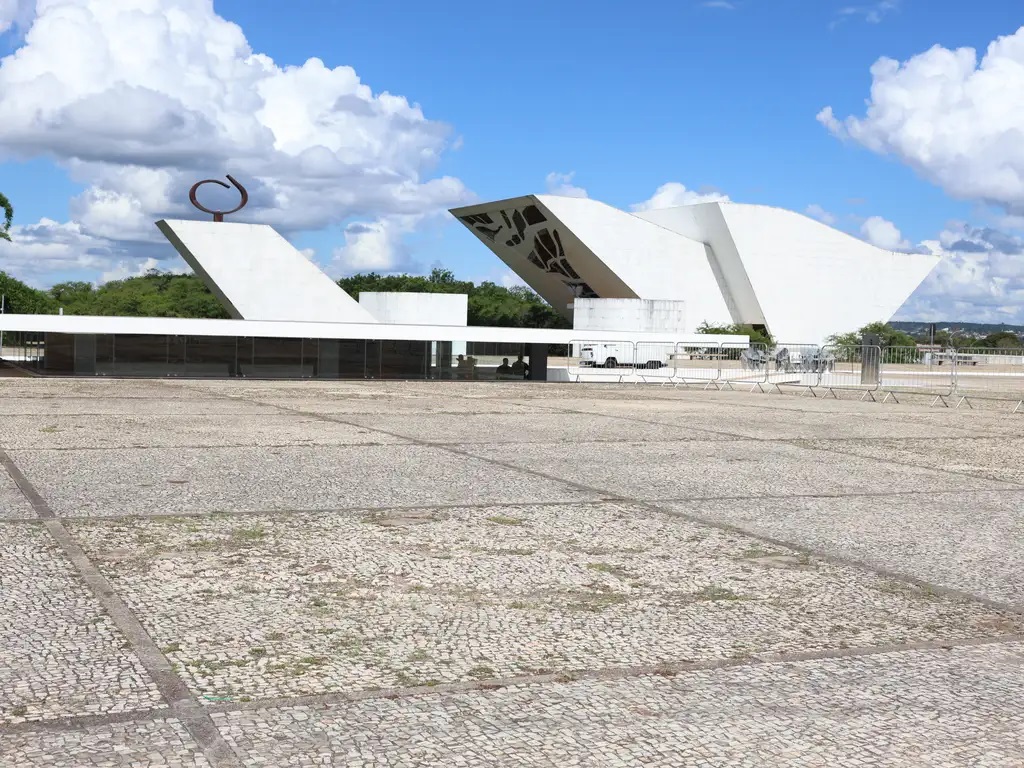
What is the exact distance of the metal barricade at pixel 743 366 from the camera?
36.2m

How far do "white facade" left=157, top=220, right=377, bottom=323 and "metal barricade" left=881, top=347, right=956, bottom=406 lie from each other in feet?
57.1

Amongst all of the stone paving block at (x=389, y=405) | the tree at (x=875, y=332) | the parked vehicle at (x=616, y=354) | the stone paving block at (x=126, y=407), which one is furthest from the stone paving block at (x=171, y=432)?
the tree at (x=875, y=332)

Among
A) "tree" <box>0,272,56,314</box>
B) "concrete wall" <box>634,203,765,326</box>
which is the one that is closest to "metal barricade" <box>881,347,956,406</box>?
"concrete wall" <box>634,203,765,326</box>

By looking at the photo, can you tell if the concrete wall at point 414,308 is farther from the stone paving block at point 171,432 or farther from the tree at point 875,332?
the tree at point 875,332

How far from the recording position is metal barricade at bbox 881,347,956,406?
31.1 meters

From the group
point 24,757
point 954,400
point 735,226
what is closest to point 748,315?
point 735,226

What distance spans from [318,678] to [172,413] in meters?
15.4

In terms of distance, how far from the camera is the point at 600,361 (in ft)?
134

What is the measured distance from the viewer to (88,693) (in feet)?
14.6

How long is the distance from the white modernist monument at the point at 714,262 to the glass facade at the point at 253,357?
94.8ft

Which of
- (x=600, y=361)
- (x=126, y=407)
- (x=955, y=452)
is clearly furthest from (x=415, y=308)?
(x=955, y=452)

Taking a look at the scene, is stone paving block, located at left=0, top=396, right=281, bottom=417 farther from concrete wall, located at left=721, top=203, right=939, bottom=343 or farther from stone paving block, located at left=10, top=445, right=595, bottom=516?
concrete wall, located at left=721, top=203, right=939, bottom=343

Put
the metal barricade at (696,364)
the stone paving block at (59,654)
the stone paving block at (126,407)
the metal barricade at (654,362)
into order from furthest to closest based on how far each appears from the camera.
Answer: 1. the metal barricade at (654,362)
2. the metal barricade at (696,364)
3. the stone paving block at (126,407)
4. the stone paving block at (59,654)

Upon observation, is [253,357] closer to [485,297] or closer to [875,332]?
[875,332]
